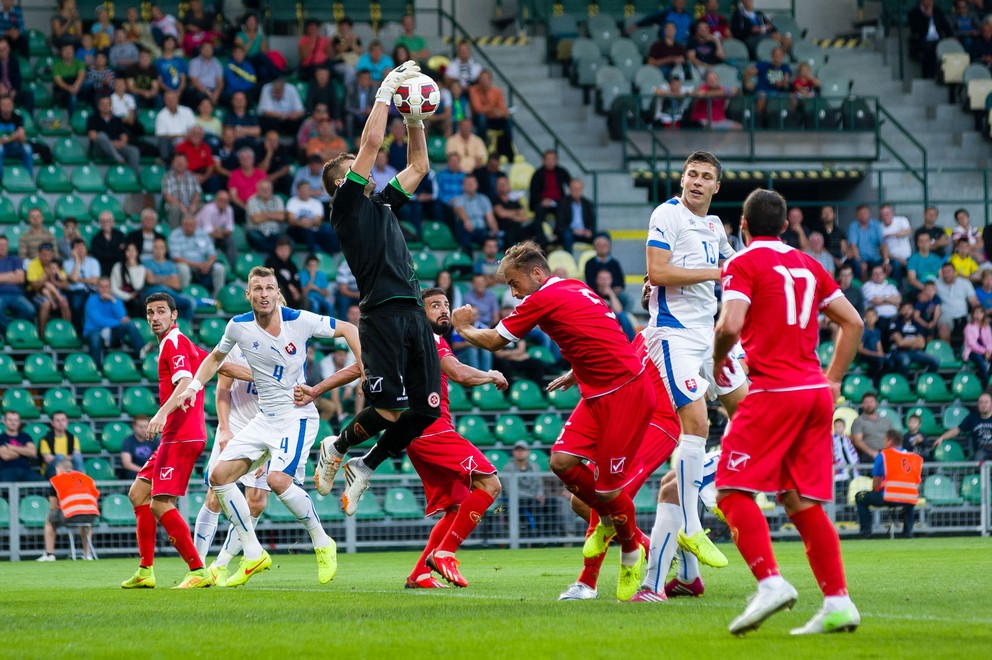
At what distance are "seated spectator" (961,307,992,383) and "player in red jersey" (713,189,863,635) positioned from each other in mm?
15981

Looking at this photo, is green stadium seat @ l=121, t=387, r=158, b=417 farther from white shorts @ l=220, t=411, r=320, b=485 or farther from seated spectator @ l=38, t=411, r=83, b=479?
white shorts @ l=220, t=411, r=320, b=485

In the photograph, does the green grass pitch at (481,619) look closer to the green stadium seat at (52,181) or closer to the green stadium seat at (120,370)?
the green stadium seat at (120,370)

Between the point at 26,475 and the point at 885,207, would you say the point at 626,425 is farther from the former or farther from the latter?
the point at 885,207

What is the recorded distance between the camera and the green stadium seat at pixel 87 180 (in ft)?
72.8

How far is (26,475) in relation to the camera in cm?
1812

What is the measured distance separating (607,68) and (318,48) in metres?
5.72

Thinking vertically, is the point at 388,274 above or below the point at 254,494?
above

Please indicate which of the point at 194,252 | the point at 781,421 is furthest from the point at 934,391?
the point at 781,421

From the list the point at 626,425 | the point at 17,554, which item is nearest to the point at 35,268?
the point at 17,554

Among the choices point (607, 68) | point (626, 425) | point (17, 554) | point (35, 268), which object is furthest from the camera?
point (607, 68)

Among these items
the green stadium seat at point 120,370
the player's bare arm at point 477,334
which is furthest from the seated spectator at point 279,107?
the player's bare arm at point 477,334

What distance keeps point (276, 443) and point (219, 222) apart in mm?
10692

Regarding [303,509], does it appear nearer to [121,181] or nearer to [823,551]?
[823,551]

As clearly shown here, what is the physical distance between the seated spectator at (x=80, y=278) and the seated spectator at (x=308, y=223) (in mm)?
Result: 3100
